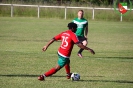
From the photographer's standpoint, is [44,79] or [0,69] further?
[0,69]

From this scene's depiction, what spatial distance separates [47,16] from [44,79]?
3733 cm

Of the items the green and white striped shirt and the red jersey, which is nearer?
the red jersey

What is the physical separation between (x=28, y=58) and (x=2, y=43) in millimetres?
6666

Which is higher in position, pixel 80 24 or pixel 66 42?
pixel 66 42

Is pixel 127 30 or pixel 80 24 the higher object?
pixel 80 24

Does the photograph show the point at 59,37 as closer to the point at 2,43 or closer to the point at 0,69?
the point at 0,69

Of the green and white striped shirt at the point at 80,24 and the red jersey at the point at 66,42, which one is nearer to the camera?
the red jersey at the point at 66,42

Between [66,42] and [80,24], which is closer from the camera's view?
[66,42]

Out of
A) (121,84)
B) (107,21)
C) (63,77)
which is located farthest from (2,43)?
(107,21)

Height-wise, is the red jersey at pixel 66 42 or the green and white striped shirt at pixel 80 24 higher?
the red jersey at pixel 66 42

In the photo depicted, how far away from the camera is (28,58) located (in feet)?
56.0

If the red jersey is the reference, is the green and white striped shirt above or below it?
below

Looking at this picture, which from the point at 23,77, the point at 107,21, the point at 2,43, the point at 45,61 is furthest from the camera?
the point at 107,21

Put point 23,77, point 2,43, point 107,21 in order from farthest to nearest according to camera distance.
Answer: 1. point 107,21
2. point 2,43
3. point 23,77
